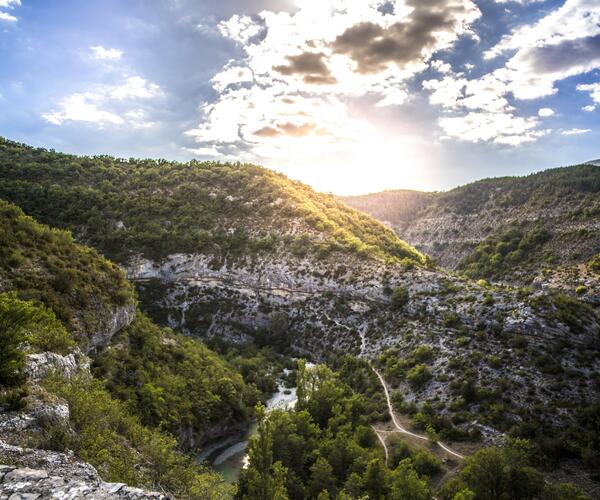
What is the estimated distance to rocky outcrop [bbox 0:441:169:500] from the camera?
12.7m

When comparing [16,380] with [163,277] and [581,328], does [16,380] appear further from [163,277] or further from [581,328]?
[163,277]

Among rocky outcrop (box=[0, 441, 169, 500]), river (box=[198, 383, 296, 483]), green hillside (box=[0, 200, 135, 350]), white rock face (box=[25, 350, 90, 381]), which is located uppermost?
green hillside (box=[0, 200, 135, 350])

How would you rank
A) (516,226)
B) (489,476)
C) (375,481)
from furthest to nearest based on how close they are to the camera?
(516,226) < (375,481) < (489,476)

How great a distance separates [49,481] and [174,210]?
91.7 meters

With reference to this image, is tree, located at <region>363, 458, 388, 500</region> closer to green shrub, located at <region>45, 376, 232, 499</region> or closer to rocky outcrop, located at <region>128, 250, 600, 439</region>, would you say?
green shrub, located at <region>45, 376, 232, 499</region>

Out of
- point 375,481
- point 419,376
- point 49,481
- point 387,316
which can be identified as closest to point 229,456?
point 375,481

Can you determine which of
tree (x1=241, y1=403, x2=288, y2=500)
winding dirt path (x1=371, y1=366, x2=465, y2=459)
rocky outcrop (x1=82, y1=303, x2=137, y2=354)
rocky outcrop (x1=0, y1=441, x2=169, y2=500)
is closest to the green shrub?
rocky outcrop (x1=0, y1=441, x2=169, y2=500)

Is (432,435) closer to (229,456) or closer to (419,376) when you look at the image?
(419,376)

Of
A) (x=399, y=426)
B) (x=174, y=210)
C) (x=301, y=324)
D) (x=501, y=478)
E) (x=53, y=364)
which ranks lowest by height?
(x=399, y=426)

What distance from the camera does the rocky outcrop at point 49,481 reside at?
12664mm

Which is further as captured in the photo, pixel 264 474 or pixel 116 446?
pixel 264 474

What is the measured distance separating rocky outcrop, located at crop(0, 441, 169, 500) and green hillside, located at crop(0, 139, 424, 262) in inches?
2868

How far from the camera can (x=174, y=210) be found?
329 ft

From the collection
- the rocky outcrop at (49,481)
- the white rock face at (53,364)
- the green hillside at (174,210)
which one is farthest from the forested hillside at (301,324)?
the rocky outcrop at (49,481)
